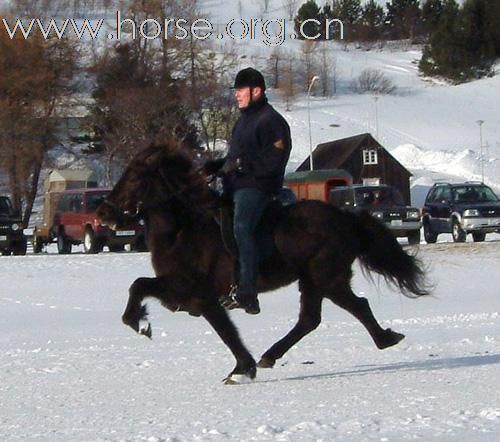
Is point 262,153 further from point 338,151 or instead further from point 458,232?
point 338,151

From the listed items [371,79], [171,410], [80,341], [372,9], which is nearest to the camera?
[171,410]

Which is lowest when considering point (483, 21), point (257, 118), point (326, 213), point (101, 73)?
point (326, 213)

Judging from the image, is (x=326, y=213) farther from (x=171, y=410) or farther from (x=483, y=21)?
(x=483, y=21)

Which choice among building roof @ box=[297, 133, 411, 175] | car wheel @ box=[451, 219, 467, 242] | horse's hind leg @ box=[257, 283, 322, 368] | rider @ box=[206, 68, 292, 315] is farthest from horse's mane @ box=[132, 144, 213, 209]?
building roof @ box=[297, 133, 411, 175]

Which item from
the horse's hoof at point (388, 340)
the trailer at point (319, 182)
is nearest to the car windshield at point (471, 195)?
the trailer at point (319, 182)

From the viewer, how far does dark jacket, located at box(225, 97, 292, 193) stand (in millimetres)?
9102

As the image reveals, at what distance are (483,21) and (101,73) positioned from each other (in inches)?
2541

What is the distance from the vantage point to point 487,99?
120m

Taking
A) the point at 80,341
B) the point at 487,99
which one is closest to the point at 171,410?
the point at 80,341

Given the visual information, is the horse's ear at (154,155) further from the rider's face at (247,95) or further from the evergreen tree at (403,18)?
the evergreen tree at (403,18)

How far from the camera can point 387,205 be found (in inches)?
1406

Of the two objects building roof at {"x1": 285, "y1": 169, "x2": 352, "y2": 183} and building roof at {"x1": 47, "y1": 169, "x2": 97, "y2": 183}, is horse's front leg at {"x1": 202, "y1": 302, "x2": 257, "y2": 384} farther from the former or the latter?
building roof at {"x1": 47, "y1": 169, "x2": 97, "y2": 183}

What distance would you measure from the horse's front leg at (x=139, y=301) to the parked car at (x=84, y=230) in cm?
2251

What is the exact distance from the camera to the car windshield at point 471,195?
36.5 m
